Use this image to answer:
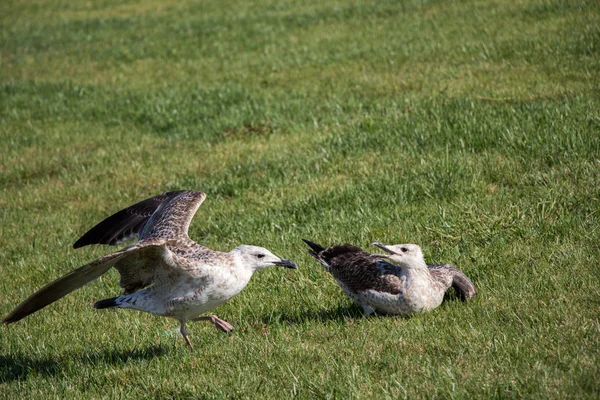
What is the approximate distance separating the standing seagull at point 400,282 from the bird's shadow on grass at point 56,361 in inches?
75.6

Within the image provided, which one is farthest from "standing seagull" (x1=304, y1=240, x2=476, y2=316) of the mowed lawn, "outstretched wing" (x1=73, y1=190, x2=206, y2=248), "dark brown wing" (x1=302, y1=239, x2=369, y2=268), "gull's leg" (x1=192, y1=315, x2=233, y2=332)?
"outstretched wing" (x1=73, y1=190, x2=206, y2=248)

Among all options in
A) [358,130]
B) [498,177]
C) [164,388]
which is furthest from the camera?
[358,130]

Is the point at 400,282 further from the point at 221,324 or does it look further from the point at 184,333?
the point at 184,333

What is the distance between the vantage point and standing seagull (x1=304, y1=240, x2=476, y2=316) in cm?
654

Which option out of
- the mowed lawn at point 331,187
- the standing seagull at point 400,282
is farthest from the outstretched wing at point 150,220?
the standing seagull at point 400,282

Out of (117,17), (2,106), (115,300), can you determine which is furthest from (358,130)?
(117,17)

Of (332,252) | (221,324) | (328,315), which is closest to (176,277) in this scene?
(221,324)

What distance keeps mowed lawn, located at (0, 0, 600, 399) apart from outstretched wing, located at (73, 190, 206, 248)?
67cm

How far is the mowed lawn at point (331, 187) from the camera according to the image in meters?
5.86

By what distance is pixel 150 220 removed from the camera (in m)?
8.17

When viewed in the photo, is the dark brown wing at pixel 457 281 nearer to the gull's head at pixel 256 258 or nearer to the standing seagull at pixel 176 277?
the standing seagull at pixel 176 277

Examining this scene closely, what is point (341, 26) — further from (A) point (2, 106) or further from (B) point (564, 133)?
(B) point (564, 133)

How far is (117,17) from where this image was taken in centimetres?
2734

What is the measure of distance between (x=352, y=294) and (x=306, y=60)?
1087cm
